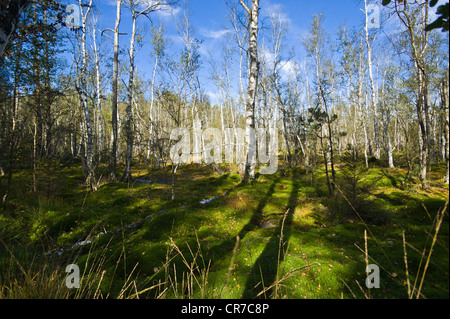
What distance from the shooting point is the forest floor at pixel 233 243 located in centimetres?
182

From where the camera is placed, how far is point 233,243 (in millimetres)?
3934

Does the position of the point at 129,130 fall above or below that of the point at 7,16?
below

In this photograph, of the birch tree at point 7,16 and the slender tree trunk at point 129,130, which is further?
the slender tree trunk at point 129,130

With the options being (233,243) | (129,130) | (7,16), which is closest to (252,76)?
(129,130)

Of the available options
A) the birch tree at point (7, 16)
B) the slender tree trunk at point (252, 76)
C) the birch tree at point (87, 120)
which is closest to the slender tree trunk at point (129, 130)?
the birch tree at point (87, 120)

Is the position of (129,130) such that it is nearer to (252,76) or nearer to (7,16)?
(252,76)

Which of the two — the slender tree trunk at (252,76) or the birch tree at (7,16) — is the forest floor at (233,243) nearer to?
the slender tree trunk at (252,76)

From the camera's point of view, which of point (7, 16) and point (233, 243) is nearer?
point (7, 16)

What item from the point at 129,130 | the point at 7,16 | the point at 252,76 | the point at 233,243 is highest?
the point at 252,76

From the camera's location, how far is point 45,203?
586cm

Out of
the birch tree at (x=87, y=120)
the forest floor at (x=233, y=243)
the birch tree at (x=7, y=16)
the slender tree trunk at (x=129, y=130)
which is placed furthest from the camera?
the slender tree trunk at (x=129, y=130)

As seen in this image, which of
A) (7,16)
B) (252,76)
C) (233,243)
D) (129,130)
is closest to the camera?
(7,16)

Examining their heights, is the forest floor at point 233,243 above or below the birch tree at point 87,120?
below
